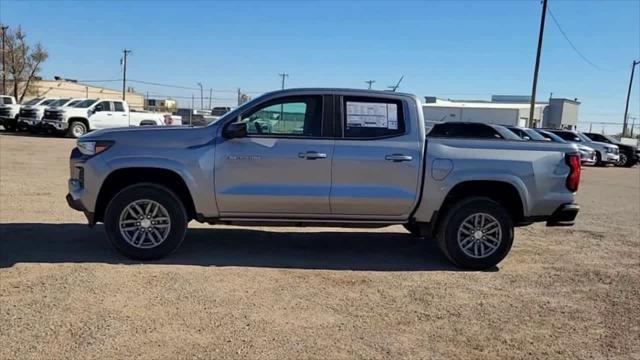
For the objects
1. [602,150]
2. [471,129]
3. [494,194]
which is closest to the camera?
[494,194]

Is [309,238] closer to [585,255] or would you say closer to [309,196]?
[309,196]

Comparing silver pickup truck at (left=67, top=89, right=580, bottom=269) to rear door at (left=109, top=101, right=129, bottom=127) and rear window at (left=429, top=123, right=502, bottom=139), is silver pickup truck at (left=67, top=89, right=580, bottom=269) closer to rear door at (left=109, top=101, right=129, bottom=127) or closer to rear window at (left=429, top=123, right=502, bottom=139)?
rear window at (left=429, top=123, right=502, bottom=139)

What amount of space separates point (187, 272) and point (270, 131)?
1.76 metres

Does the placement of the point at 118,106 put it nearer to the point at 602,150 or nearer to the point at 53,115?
the point at 53,115

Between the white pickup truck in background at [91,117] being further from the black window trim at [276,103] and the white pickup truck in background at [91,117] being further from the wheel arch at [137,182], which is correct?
the black window trim at [276,103]

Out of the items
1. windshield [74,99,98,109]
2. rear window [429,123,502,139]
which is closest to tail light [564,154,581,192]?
rear window [429,123,502,139]

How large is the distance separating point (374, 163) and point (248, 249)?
1.93m

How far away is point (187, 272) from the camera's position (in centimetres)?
579

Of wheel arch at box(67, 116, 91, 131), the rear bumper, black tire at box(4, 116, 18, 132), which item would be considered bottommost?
black tire at box(4, 116, 18, 132)

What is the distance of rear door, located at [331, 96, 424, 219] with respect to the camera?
6.21 m

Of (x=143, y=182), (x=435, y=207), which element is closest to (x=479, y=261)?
(x=435, y=207)

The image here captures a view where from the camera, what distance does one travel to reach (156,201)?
240 inches

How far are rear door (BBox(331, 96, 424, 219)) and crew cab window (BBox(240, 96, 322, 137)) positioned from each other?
0.90ft

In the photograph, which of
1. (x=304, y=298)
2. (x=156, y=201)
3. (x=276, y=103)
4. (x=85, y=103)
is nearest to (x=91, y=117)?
(x=85, y=103)
